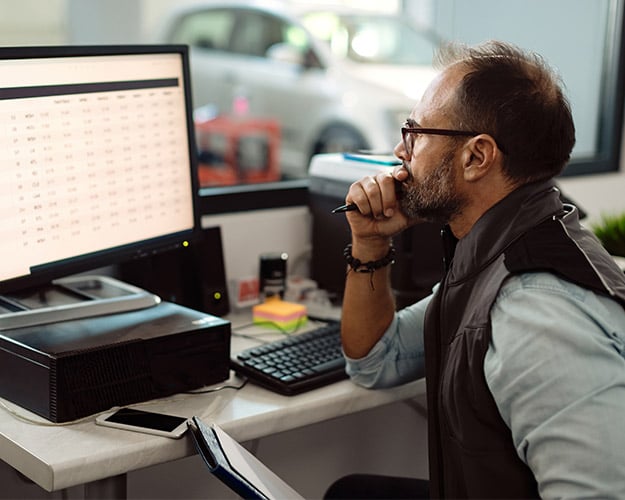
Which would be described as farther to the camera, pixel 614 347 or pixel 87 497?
pixel 87 497

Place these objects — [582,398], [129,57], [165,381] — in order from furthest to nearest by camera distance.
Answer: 1. [129,57]
2. [165,381]
3. [582,398]

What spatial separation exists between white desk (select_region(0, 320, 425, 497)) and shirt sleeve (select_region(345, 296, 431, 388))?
0.08 ft

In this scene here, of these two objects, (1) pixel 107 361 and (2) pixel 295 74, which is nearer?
(1) pixel 107 361

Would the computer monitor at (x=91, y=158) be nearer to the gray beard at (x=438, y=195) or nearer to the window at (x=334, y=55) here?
the gray beard at (x=438, y=195)

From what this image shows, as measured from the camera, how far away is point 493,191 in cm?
145

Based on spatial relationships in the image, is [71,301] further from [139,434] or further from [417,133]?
[417,133]

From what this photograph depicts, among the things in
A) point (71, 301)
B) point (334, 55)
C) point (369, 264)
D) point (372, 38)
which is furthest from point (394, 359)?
point (372, 38)

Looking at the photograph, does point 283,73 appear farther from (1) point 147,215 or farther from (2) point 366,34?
(1) point 147,215

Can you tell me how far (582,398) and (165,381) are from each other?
0.70 m

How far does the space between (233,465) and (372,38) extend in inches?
180

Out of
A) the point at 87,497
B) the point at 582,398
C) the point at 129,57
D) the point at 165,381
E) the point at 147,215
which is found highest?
the point at 129,57

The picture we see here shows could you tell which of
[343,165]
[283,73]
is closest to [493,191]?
[343,165]

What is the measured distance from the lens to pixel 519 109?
4.56 ft

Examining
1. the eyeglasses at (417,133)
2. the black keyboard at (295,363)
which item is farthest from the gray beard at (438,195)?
the black keyboard at (295,363)
